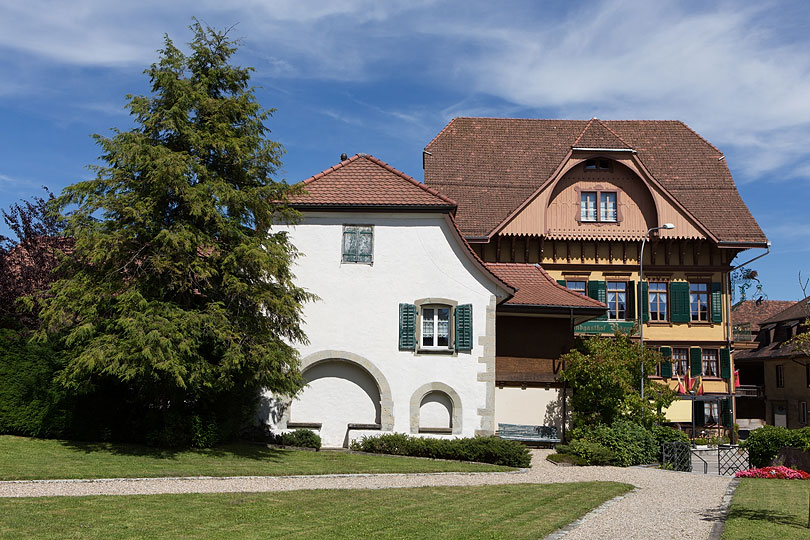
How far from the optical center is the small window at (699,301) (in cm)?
3506

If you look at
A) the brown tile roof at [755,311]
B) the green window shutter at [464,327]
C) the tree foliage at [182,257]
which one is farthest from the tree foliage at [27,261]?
the brown tile roof at [755,311]

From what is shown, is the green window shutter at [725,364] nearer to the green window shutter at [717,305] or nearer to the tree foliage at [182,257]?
the green window shutter at [717,305]

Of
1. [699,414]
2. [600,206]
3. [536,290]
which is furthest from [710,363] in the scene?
[536,290]

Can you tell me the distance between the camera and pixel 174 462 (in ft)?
53.2

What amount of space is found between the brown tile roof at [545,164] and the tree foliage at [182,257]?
16.0 metres

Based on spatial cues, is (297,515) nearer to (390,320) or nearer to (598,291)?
(390,320)

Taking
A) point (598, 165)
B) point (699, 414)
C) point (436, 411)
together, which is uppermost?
point (598, 165)

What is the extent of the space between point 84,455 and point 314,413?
25.2 feet

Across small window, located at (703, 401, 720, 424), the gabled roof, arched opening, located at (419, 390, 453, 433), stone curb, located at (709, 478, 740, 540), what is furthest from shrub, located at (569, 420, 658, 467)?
the gabled roof

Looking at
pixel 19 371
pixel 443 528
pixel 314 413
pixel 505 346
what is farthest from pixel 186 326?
pixel 505 346

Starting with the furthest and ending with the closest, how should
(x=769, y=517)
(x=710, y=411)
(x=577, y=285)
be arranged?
(x=710, y=411), (x=577, y=285), (x=769, y=517)

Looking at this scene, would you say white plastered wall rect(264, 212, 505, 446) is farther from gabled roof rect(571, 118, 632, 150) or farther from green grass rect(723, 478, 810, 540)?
gabled roof rect(571, 118, 632, 150)

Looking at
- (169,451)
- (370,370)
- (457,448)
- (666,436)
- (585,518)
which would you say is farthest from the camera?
(666,436)

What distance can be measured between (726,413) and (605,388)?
13130mm
